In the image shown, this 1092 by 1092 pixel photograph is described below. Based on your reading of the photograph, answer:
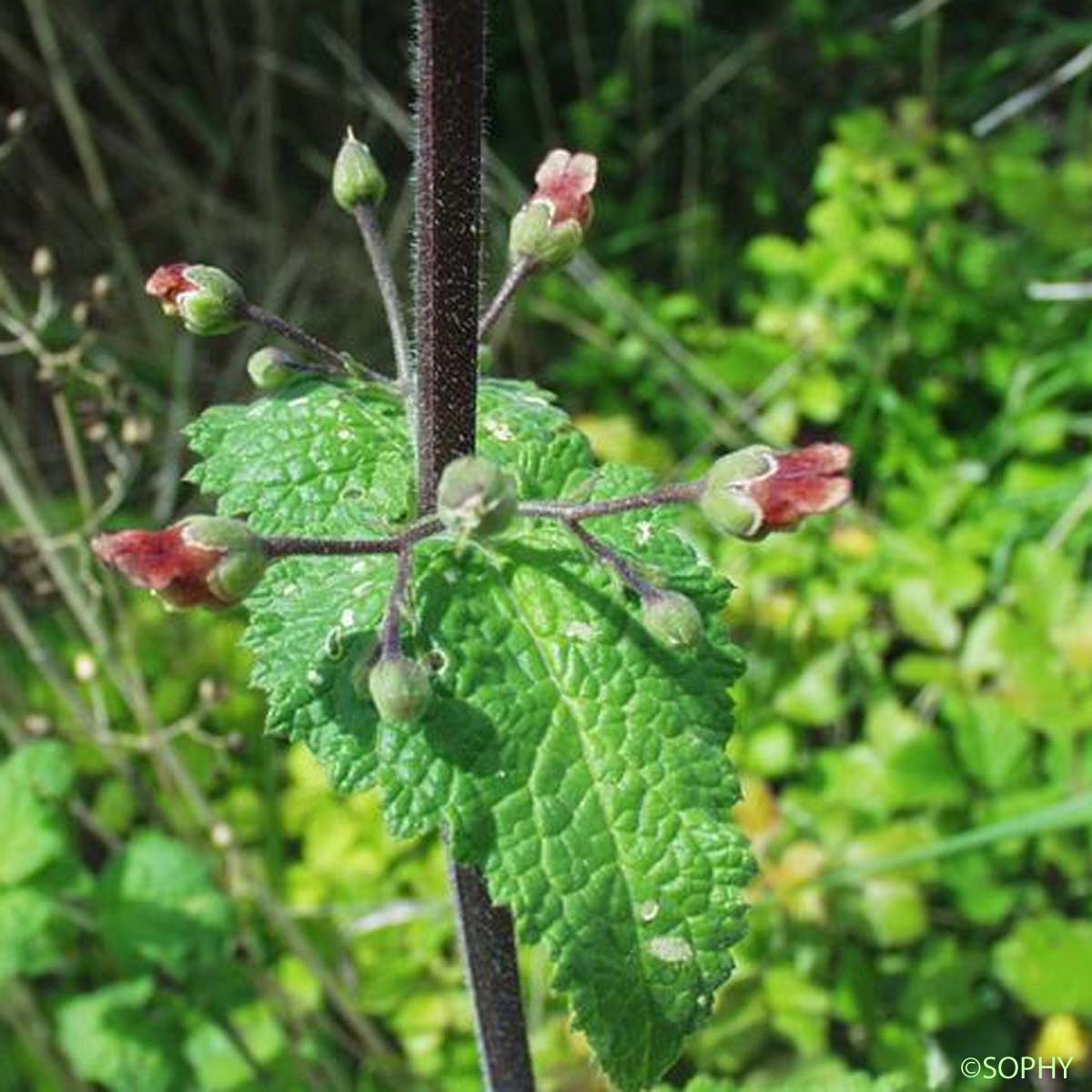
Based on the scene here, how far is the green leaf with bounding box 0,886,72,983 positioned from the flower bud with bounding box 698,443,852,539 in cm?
126

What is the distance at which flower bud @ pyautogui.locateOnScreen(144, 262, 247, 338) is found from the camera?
126cm

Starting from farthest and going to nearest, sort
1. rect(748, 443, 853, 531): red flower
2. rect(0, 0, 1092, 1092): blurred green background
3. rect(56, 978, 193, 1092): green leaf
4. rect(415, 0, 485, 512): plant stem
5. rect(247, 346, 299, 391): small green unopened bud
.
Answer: rect(0, 0, 1092, 1092): blurred green background, rect(56, 978, 193, 1092): green leaf, rect(247, 346, 299, 391): small green unopened bud, rect(748, 443, 853, 531): red flower, rect(415, 0, 485, 512): plant stem

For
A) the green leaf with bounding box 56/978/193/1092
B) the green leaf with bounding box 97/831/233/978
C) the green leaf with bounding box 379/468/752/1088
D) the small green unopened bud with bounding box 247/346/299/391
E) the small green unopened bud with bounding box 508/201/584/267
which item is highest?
the small green unopened bud with bounding box 508/201/584/267

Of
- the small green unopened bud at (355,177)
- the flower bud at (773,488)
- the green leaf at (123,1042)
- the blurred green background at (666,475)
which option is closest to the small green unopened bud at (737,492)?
the flower bud at (773,488)

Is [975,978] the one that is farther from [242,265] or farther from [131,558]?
[242,265]

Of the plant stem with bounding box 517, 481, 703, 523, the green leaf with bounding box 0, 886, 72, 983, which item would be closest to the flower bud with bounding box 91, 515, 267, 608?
the plant stem with bounding box 517, 481, 703, 523

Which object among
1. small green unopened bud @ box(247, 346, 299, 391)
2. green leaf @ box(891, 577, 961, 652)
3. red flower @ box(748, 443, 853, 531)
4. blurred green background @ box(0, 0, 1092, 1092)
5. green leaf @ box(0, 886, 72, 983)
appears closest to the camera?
red flower @ box(748, 443, 853, 531)

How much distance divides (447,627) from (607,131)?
2981mm

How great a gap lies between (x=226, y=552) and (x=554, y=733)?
0.93ft

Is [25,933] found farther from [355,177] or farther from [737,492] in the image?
[737,492]

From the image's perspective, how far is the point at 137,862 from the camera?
2.22 metres

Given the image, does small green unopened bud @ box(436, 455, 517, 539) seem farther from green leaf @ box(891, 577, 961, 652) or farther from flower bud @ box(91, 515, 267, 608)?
green leaf @ box(891, 577, 961, 652)

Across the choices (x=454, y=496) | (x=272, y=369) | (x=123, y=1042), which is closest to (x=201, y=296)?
(x=272, y=369)

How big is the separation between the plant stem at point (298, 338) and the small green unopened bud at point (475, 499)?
252mm
